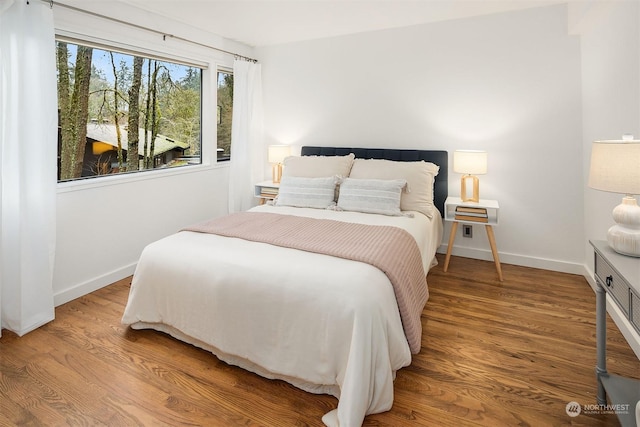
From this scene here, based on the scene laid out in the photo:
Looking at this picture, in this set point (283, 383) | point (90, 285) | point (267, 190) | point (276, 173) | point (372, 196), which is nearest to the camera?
point (283, 383)

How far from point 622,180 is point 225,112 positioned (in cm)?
397

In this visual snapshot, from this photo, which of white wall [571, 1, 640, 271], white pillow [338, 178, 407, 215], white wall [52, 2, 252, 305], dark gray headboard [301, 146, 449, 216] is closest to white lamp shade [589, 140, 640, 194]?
white wall [571, 1, 640, 271]

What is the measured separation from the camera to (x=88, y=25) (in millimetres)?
2828

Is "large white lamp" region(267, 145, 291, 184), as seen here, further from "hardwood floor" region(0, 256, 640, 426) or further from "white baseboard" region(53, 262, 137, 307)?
"hardwood floor" region(0, 256, 640, 426)

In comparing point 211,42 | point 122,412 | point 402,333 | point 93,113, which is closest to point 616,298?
point 402,333

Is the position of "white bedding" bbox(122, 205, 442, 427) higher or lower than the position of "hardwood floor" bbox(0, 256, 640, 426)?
higher

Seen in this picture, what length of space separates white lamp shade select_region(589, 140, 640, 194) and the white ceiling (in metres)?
2.10

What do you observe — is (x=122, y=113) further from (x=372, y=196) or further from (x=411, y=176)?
(x=411, y=176)

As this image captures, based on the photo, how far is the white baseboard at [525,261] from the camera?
339cm

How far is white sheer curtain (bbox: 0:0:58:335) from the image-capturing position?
7.50 feet

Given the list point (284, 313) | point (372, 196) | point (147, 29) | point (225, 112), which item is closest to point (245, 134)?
point (225, 112)

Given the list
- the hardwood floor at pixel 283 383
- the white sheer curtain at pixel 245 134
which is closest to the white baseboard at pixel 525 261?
the hardwood floor at pixel 283 383

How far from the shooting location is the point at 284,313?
1821mm

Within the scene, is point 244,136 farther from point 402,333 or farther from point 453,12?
A: point 402,333
